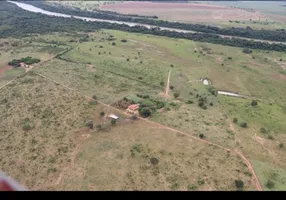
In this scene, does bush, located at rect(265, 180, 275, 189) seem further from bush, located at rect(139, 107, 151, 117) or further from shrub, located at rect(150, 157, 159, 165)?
bush, located at rect(139, 107, 151, 117)

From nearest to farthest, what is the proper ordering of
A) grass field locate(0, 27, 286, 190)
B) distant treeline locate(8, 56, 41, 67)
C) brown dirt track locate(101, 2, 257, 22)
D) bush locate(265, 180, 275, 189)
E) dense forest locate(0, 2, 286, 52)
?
bush locate(265, 180, 275, 189)
grass field locate(0, 27, 286, 190)
distant treeline locate(8, 56, 41, 67)
dense forest locate(0, 2, 286, 52)
brown dirt track locate(101, 2, 257, 22)

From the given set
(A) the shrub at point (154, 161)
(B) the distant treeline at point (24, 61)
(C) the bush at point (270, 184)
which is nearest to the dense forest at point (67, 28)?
(B) the distant treeline at point (24, 61)

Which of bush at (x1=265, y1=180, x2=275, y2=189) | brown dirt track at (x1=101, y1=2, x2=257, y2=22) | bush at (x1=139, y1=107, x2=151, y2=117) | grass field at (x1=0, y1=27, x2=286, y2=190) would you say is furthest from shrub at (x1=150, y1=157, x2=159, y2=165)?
brown dirt track at (x1=101, y1=2, x2=257, y2=22)

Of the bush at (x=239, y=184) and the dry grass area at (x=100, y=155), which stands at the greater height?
the bush at (x=239, y=184)

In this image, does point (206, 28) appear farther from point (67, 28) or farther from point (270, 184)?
point (270, 184)

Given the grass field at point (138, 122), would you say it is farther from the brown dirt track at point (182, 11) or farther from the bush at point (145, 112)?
the brown dirt track at point (182, 11)
